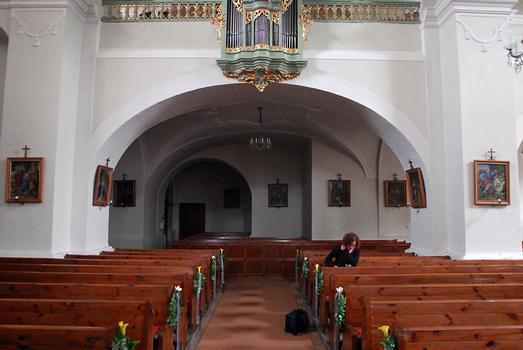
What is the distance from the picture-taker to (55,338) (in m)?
2.51

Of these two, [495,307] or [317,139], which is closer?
[495,307]

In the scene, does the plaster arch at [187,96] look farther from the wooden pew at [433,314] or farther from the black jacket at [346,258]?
the wooden pew at [433,314]

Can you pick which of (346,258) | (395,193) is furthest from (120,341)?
(395,193)

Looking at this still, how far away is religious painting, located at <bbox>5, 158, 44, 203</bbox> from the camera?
6.24 m

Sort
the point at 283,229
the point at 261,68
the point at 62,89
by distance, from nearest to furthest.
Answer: the point at 62,89 < the point at 261,68 < the point at 283,229

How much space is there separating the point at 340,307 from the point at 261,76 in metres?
4.25

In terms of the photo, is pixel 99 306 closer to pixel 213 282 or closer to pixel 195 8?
pixel 213 282

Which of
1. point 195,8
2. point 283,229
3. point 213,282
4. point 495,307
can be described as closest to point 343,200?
point 283,229

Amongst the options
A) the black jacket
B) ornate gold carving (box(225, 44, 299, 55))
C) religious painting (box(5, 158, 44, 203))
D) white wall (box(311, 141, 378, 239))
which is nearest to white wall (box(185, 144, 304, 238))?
white wall (box(311, 141, 378, 239))

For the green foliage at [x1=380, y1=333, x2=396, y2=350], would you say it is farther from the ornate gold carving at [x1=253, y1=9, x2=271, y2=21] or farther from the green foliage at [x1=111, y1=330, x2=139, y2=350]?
the ornate gold carving at [x1=253, y1=9, x2=271, y2=21]

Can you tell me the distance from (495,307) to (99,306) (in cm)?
301

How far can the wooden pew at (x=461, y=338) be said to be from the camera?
244cm

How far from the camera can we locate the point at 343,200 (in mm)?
12172

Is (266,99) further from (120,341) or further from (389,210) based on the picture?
(120,341)
